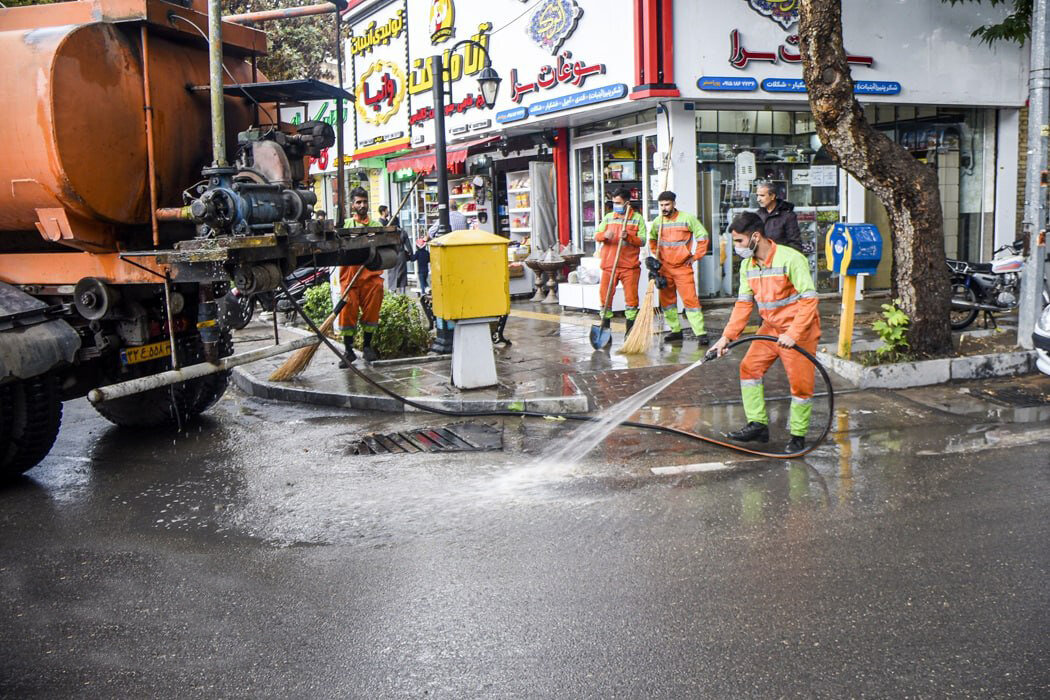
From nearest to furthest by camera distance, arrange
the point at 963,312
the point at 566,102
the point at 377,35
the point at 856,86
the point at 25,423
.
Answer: the point at 25,423 < the point at 963,312 < the point at 856,86 < the point at 566,102 < the point at 377,35

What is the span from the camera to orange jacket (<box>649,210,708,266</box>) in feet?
34.0

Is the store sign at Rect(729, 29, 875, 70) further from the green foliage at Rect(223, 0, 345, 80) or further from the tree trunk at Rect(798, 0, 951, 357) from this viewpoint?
the green foliage at Rect(223, 0, 345, 80)

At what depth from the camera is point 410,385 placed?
29.5 feet

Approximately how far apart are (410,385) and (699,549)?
4.80 m

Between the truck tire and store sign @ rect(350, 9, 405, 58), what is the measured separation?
1446 cm

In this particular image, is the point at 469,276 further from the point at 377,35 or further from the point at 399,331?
the point at 377,35

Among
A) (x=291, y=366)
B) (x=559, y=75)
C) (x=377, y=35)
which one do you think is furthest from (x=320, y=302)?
(x=377, y=35)

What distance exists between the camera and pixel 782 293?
641cm


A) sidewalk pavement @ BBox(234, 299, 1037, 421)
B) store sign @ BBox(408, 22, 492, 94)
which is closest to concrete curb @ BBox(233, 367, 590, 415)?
sidewalk pavement @ BBox(234, 299, 1037, 421)

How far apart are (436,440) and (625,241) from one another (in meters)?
4.44

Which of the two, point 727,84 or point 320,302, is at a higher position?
point 727,84

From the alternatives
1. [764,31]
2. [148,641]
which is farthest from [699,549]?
[764,31]

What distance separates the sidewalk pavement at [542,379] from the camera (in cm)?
812

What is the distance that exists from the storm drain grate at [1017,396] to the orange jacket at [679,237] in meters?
3.35
